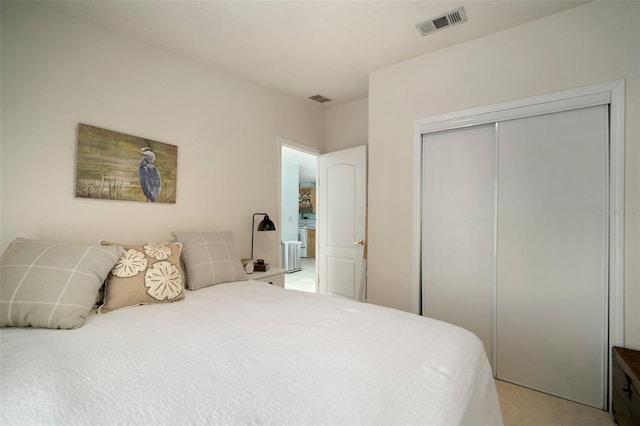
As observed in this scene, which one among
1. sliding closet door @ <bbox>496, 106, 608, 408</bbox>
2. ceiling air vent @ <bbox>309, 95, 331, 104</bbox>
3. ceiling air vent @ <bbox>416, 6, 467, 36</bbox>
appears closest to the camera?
sliding closet door @ <bbox>496, 106, 608, 408</bbox>

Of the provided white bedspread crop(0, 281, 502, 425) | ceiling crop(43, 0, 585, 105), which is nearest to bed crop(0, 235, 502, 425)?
white bedspread crop(0, 281, 502, 425)

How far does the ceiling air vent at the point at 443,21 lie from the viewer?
2008mm

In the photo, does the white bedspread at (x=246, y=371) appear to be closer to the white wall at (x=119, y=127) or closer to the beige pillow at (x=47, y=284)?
the beige pillow at (x=47, y=284)

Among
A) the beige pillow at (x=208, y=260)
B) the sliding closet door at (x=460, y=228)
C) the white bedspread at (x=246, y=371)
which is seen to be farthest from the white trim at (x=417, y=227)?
the beige pillow at (x=208, y=260)

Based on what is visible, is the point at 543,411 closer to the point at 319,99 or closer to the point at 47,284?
the point at 47,284

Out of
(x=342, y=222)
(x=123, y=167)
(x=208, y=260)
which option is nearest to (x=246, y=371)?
(x=208, y=260)

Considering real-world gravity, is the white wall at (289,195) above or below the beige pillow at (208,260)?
above

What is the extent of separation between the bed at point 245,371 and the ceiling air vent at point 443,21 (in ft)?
6.83

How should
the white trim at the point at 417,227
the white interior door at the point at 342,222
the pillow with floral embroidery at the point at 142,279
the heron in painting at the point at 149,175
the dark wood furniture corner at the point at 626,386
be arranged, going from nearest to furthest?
the dark wood furniture corner at the point at 626,386 < the pillow with floral embroidery at the point at 142,279 < the heron in painting at the point at 149,175 < the white trim at the point at 417,227 < the white interior door at the point at 342,222

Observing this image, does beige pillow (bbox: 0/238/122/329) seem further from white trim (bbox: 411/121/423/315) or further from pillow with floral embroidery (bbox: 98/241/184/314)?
white trim (bbox: 411/121/423/315)

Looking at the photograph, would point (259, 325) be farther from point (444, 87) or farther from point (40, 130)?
point (444, 87)

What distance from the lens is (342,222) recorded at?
3.50m

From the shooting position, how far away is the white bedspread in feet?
2.47

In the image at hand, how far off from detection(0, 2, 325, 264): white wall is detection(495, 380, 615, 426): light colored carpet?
95.2 inches
